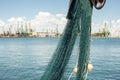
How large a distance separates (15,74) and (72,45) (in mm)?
31611

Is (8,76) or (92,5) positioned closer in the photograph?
(92,5)

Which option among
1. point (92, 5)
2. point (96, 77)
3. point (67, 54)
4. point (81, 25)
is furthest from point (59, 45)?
point (96, 77)

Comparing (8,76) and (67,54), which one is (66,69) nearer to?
(67,54)

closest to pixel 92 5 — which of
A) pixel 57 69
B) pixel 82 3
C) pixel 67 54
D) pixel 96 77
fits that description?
pixel 82 3

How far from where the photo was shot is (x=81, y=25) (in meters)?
6.25

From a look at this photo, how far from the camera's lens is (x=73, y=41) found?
20.6 feet

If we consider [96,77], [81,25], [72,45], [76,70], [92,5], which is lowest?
[96,77]

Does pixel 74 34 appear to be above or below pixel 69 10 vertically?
below

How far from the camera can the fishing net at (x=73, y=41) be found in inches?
242

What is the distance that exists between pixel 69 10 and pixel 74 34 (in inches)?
21.2

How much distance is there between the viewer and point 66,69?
6.23 meters

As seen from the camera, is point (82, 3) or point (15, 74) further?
point (15, 74)

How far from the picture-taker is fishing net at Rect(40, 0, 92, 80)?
6.15 m

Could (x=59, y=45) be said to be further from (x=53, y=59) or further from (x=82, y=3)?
(x=82, y=3)
